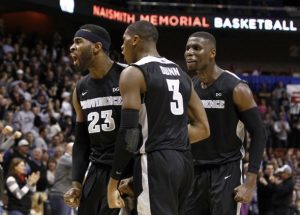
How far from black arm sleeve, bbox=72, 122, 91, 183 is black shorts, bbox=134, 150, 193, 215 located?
2.69 feet

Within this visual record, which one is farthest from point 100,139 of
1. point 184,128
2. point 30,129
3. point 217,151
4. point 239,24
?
point 239,24

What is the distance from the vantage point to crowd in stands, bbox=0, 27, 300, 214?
12.4 meters

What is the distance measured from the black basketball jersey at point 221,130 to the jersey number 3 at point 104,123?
1161 millimetres

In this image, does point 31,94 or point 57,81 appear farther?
point 57,81

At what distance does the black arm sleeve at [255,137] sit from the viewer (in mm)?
6039

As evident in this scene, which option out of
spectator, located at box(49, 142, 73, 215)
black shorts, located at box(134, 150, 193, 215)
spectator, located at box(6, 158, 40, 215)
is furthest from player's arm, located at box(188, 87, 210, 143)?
spectator, located at box(6, 158, 40, 215)

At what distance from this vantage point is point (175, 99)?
481cm

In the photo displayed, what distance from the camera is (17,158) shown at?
11.5 m

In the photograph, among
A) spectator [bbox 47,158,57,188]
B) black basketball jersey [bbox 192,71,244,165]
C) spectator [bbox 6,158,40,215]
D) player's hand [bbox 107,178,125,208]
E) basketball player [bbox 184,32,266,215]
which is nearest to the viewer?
player's hand [bbox 107,178,125,208]

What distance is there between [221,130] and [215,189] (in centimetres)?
50

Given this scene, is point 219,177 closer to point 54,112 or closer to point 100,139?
point 100,139

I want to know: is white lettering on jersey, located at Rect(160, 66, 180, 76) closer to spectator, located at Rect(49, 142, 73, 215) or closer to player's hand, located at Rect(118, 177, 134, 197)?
player's hand, located at Rect(118, 177, 134, 197)

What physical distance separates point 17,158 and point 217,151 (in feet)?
19.6

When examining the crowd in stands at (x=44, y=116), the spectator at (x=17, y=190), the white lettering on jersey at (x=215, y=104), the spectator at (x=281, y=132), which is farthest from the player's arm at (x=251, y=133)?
the spectator at (x=281, y=132)
